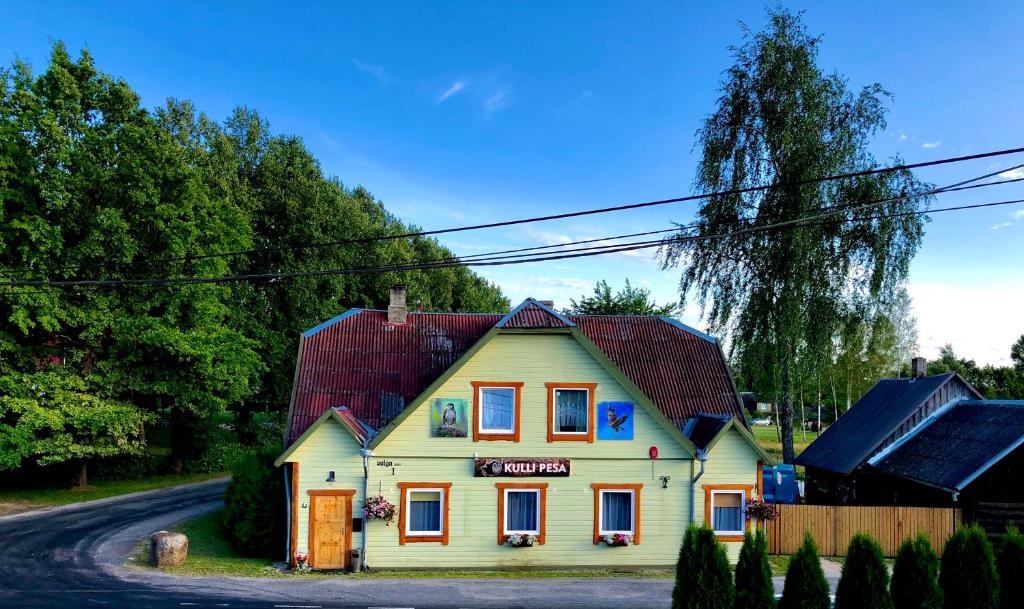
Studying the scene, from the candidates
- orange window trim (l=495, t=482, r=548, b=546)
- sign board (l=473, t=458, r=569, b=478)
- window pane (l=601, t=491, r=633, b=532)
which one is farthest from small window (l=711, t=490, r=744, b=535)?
orange window trim (l=495, t=482, r=548, b=546)

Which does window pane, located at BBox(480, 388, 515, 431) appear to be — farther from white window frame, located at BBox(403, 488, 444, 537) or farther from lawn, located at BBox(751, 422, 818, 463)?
lawn, located at BBox(751, 422, 818, 463)

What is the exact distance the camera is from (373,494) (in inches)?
757

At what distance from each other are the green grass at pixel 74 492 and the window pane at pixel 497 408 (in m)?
20.8

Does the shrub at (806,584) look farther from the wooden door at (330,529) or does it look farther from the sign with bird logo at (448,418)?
the wooden door at (330,529)

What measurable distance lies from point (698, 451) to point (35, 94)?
30.1 m

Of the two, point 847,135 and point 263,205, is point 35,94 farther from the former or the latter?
point 847,135

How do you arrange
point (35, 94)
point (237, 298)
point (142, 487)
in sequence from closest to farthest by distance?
point (35, 94) < point (142, 487) < point (237, 298)

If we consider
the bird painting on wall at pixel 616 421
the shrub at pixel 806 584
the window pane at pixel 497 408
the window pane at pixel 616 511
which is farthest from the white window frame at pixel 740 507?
the shrub at pixel 806 584

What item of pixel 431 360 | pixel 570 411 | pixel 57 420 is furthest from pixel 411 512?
pixel 57 420

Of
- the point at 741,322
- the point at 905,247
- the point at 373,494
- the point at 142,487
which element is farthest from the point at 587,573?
the point at 142,487

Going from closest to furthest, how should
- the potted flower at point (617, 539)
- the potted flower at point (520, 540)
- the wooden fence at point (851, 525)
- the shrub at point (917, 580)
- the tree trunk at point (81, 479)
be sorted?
the shrub at point (917, 580), the potted flower at point (520, 540), the potted flower at point (617, 539), the wooden fence at point (851, 525), the tree trunk at point (81, 479)

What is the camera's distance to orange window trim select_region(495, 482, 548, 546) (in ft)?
Result: 64.1

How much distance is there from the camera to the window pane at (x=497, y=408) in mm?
19953


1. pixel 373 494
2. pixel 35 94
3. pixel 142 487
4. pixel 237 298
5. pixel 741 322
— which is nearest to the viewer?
pixel 373 494
